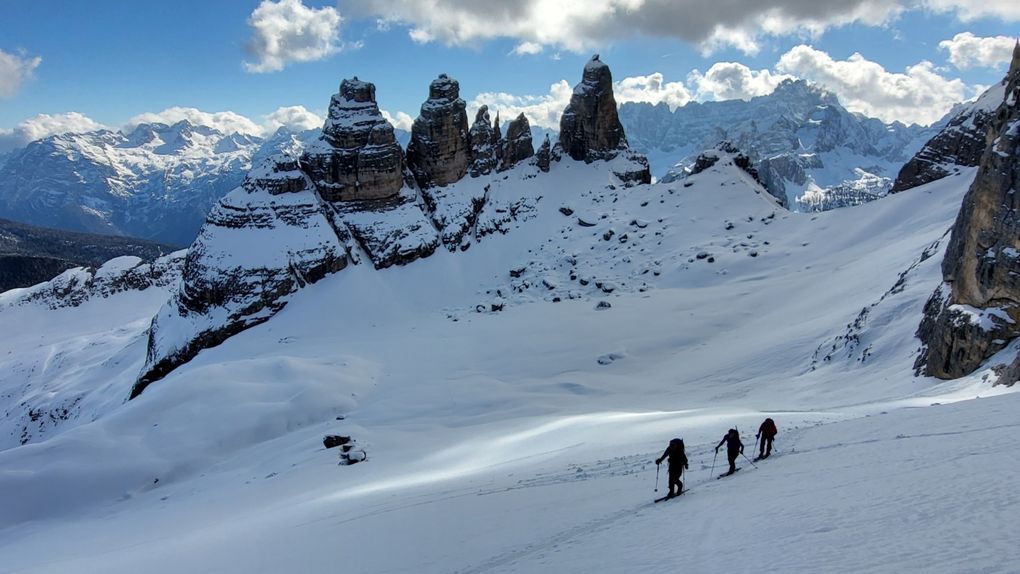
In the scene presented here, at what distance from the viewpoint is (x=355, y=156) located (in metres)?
71.4

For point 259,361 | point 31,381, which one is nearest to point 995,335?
point 259,361

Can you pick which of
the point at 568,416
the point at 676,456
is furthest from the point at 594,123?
the point at 676,456

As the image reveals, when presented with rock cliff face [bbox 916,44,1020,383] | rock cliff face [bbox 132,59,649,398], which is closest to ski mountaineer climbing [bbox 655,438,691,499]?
rock cliff face [bbox 916,44,1020,383]

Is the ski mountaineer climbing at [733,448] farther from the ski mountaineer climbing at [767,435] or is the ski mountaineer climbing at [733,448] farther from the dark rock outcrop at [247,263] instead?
the dark rock outcrop at [247,263]

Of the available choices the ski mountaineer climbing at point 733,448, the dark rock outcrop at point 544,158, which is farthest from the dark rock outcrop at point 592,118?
the ski mountaineer climbing at point 733,448

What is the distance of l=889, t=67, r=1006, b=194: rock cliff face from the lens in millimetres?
52688

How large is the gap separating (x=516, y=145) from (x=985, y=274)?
65.2m

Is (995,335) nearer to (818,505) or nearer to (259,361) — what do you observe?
(818,505)

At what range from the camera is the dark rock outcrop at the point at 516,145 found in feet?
269

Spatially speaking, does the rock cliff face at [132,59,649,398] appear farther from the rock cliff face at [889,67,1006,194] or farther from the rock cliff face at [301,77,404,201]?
the rock cliff face at [889,67,1006,194]

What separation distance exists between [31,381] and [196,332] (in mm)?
33587

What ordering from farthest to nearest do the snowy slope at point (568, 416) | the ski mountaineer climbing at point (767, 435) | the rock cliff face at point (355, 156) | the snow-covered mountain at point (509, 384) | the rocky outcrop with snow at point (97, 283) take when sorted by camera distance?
1. the rocky outcrop with snow at point (97, 283)
2. the rock cliff face at point (355, 156)
3. the ski mountaineer climbing at point (767, 435)
4. the snow-covered mountain at point (509, 384)
5. the snowy slope at point (568, 416)

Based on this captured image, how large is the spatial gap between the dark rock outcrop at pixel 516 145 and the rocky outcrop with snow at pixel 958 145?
46008 mm

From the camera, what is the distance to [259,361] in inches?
1730
